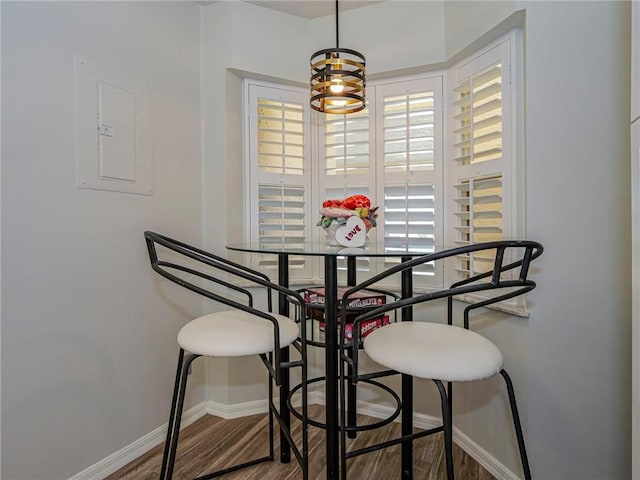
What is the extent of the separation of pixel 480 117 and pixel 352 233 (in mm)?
924

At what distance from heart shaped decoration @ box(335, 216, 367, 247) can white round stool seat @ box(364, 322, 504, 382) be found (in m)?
0.39

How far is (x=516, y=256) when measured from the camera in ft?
5.61

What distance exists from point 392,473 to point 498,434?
51 cm

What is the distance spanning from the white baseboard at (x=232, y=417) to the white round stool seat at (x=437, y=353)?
85 cm

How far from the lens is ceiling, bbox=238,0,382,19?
7.23ft

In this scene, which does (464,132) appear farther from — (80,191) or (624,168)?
(80,191)

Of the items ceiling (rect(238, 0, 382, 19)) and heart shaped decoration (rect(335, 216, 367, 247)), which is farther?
ceiling (rect(238, 0, 382, 19))

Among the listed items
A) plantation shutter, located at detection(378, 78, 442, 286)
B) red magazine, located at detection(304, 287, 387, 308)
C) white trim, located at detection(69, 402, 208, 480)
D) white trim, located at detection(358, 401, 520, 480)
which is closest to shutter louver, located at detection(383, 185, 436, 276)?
plantation shutter, located at detection(378, 78, 442, 286)

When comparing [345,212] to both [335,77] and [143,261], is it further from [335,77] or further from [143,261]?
[143,261]

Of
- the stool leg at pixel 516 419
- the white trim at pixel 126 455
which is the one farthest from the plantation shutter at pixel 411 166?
the white trim at pixel 126 455

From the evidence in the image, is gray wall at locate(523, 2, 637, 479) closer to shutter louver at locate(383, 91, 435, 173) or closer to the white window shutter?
shutter louver at locate(383, 91, 435, 173)

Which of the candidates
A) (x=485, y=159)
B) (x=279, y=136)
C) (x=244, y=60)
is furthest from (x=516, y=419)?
(x=244, y=60)

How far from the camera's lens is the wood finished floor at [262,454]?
1.77 metres

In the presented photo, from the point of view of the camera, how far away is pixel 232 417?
7.45 feet
